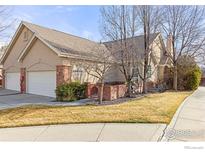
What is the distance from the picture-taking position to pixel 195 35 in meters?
18.4

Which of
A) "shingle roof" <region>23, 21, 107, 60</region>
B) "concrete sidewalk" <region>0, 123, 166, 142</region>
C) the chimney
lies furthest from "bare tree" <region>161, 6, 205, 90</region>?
"concrete sidewalk" <region>0, 123, 166, 142</region>

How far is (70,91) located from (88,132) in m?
6.78

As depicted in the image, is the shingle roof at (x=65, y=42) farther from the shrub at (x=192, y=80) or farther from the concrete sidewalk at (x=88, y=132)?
the shrub at (x=192, y=80)

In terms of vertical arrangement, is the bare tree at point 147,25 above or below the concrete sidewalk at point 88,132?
above

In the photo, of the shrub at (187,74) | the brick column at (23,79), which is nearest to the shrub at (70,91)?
the brick column at (23,79)

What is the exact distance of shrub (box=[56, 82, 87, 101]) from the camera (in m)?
13.3

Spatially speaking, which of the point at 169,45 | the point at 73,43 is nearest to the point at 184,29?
the point at 169,45

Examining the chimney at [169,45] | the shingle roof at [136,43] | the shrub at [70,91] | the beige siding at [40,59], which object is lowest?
the shrub at [70,91]

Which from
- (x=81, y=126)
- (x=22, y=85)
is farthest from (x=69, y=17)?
(x=22, y=85)

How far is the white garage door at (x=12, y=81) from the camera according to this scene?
725 inches

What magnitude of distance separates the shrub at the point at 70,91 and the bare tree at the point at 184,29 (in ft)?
27.9

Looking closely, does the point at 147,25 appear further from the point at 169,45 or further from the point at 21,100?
the point at 21,100

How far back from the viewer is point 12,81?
19.1m

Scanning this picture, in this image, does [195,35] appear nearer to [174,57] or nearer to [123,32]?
[174,57]
